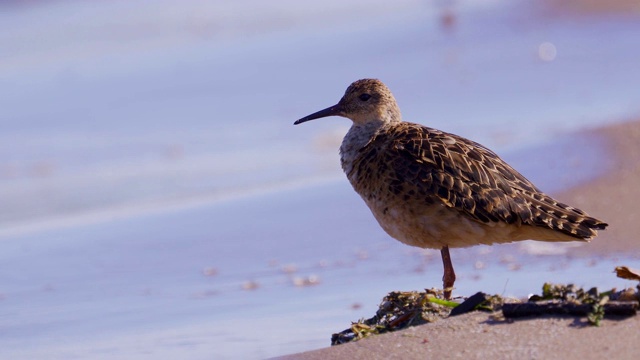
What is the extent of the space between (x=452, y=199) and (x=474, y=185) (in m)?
0.14

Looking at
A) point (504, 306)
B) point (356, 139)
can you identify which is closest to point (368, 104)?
point (356, 139)

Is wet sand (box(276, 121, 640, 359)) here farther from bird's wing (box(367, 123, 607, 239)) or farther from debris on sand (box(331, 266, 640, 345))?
bird's wing (box(367, 123, 607, 239))

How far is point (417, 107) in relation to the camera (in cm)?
1133

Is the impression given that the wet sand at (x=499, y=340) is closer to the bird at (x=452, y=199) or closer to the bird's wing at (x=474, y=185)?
the bird at (x=452, y=199)

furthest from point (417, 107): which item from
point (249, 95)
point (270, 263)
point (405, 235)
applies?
point (405, 235)

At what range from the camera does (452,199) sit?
623cm

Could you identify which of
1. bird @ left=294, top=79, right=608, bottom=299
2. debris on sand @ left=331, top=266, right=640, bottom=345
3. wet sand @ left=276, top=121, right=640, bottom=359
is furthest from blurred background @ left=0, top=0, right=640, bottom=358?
wet sand @ left=276, top=121, right=640, bottom=359

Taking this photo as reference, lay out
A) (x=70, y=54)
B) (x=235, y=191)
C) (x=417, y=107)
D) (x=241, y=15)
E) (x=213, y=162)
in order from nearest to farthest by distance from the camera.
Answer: (x=235, y=191)
(x=213, y=162)
(x=417, y=107)
(x=70, y=54)
(x=241, y=15)

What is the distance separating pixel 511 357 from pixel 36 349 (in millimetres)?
3117

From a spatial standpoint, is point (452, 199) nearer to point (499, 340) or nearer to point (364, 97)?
point (364, 97)

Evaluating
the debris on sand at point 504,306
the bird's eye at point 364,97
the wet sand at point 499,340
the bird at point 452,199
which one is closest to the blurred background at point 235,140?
the bird at point 452,199

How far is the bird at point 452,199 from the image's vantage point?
242 inches

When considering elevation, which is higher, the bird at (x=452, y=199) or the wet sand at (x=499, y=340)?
the bird at (x=452, y=199)

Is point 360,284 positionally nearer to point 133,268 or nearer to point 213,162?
point 133,268
